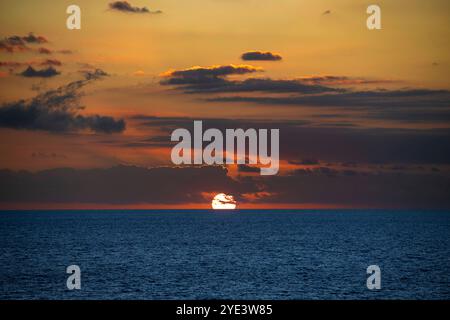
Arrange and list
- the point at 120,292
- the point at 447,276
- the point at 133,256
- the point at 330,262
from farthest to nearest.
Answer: the point at 133,256
the point at 330,262
the point at 447,276
the point at 120,292

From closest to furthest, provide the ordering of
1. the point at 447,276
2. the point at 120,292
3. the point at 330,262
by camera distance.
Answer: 1. the point at 120,292
2. the point at 447,276
3. the point at 330,262

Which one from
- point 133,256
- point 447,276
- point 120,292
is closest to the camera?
point 120,292

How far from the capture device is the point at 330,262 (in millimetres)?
88125

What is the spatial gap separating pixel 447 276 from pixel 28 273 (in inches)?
1823
